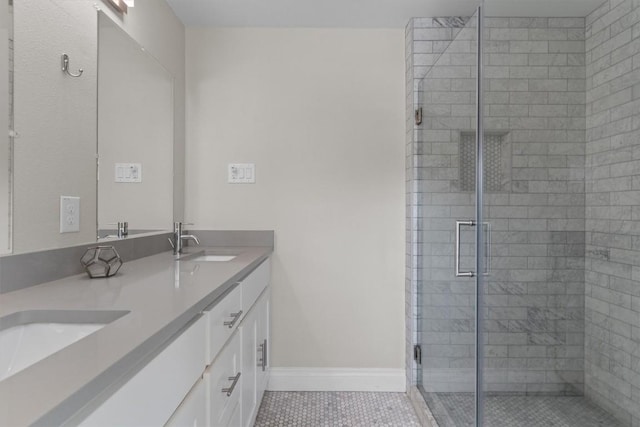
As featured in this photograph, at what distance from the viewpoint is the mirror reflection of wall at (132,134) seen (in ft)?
5.29

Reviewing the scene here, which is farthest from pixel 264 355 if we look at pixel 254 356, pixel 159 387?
pixel 159 387

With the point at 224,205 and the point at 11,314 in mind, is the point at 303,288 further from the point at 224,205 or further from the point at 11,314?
the point at 11,314

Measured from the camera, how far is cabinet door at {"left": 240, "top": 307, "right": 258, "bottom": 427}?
160 cm

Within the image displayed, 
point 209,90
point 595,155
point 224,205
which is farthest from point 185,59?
point 595,155

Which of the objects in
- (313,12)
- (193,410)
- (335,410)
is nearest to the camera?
(193,410)

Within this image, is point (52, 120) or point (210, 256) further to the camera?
point (210, 256)

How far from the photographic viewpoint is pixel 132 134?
186 centimetres

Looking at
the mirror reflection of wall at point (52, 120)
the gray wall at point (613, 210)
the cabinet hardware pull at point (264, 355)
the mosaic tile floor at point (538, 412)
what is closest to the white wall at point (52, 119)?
the mirror reflection of wall at point (52, 120)

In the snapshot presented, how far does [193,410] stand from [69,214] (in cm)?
85

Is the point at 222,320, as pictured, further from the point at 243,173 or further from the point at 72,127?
the point at 243,173

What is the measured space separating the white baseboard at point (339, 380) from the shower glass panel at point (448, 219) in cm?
21

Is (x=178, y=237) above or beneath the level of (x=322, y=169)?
beneath

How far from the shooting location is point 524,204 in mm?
1527

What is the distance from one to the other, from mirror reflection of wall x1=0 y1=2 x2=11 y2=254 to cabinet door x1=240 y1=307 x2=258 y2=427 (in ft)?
2.77
